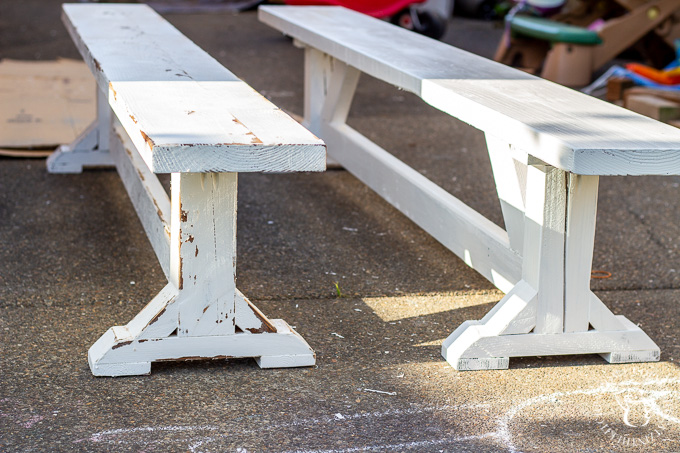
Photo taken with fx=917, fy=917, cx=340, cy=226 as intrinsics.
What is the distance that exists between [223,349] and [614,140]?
1.09 m

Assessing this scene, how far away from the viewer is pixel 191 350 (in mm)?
2342

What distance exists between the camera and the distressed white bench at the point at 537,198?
2094mm

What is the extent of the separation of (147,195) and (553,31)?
445 centimetres

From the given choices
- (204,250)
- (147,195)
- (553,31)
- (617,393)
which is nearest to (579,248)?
(617,393)

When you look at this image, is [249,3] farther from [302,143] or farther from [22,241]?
[302,143]

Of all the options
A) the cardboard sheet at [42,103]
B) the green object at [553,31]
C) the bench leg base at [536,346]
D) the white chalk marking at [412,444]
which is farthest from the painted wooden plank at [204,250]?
the green object at [553,31]

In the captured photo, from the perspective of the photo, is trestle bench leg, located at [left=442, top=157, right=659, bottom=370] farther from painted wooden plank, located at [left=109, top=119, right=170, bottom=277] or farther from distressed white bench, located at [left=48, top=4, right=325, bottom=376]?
painted wooden plank, located at [left=109, top=119, right=170, bottom=277]

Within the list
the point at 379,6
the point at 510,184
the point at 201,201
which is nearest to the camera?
the point at 201,201

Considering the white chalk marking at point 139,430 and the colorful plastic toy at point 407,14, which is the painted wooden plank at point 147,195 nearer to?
the white chalk marking at point 139,430

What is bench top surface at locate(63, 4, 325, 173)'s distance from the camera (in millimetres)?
2029

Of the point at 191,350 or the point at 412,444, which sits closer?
the point at 412,444

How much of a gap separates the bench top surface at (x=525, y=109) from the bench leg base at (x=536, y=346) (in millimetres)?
527

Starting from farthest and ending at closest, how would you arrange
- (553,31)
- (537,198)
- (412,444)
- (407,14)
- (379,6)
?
(407,14) → (379,6) → (553,31) → (537,198) → (412,444)

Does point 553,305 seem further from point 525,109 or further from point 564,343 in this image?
point 525,109
